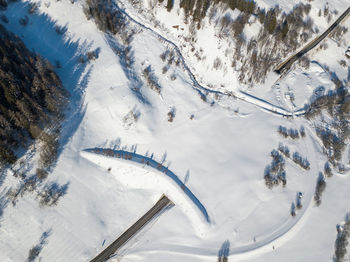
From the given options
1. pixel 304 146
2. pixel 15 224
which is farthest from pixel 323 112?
pixel 15 224

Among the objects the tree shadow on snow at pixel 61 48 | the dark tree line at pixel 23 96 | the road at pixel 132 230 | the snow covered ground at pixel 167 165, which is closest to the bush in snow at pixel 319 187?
the snow covered ground at pixel 167 165

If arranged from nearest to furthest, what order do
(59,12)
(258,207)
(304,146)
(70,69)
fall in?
(258,207)
(304,146)
(70,69)
(59,12)

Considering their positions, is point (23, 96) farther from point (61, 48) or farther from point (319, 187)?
point (319, 187)

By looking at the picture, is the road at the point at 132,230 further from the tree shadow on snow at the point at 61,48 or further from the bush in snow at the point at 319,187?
the bush in snow at the point at 319,187

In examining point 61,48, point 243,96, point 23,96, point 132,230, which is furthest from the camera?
point 243,96

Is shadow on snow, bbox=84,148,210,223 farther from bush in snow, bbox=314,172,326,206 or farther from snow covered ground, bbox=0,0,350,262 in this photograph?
bush in snow, bbox=314,172,326,206

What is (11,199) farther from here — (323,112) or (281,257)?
(323,112)

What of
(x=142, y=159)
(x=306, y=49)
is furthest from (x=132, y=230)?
(x=306, y=49)
